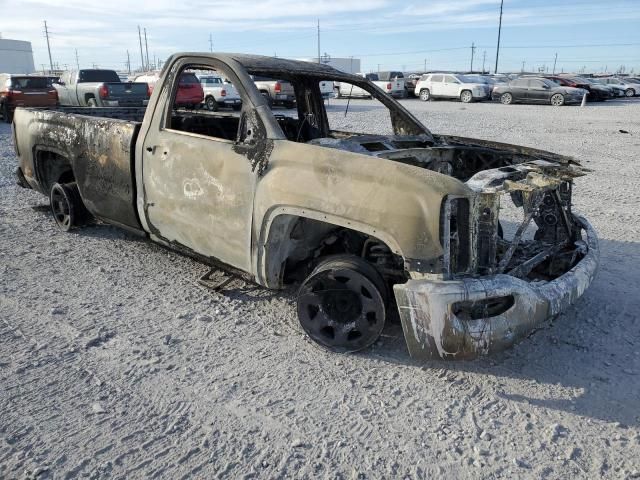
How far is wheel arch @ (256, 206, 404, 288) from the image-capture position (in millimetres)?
3333

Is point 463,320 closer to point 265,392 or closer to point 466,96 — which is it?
point 265,392

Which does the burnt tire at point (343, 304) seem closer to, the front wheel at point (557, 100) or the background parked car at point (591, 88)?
the front wheel at point (557, 100)

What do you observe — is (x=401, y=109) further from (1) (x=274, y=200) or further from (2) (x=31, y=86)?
(2) (x=31, y=86)

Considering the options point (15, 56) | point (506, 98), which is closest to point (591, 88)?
point (506, 98)

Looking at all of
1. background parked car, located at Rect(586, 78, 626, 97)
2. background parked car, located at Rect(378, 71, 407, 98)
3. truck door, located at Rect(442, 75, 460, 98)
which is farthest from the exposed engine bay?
background parked car, located at Rect(586, 78, 626, 97)

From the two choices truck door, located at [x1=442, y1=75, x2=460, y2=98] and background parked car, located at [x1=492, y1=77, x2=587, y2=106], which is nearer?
background parked car, located at [x1=492, y1=77, x2=587, y2=106]

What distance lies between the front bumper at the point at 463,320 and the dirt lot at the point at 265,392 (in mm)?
297

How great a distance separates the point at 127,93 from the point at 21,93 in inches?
125

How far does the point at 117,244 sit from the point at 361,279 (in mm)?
3081

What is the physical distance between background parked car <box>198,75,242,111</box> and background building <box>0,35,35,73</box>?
218ft

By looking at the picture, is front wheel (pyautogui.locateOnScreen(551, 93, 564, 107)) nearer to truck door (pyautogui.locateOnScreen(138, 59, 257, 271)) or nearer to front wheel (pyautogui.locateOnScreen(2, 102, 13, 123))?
front wheel (pyautogui.locateOnScreen(2, 102, 13, 123))

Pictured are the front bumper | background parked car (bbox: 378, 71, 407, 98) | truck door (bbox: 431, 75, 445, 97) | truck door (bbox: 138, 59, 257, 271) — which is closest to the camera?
the front bumper

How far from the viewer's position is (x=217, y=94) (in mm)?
20984

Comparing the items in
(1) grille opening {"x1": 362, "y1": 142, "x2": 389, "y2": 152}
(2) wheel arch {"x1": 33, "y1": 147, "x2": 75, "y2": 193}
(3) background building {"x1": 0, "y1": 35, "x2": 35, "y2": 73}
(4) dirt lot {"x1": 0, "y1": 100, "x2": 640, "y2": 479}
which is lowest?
(4) dirt lot {"x1": 0, "y1": 100, "x2": 640, "y2": 479}
